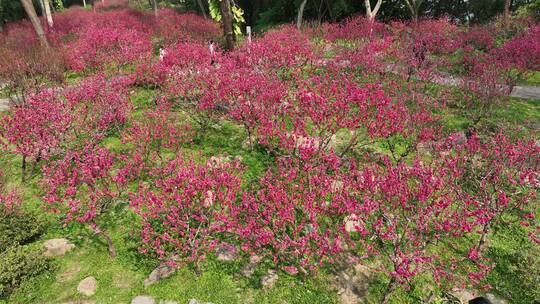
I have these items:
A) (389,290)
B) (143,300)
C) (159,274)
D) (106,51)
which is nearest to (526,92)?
(389,290)

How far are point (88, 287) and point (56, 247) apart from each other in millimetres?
1545

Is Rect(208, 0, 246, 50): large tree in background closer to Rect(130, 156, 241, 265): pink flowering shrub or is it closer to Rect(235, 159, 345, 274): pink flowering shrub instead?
Rect(235, 159, 345, 274): pink flowering shrub

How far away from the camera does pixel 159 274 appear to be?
6535 mm

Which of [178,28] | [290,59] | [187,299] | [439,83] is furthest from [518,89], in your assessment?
[178,28]

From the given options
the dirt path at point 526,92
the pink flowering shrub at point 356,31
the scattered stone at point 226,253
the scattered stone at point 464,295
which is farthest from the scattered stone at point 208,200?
the pink flowering shrub at point 356,31

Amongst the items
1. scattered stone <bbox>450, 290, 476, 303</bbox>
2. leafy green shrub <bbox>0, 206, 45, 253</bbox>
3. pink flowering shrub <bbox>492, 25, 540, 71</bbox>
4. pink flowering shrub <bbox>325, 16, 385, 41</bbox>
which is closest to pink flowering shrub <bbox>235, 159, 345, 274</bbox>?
scattered stone <bbox>450, 290, 476, 303</bbox>

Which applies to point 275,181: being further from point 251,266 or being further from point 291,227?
point 251,266

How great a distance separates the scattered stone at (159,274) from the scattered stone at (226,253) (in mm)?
985

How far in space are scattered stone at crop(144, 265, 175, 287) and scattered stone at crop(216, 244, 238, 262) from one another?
985 millimetres

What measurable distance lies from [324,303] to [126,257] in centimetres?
425

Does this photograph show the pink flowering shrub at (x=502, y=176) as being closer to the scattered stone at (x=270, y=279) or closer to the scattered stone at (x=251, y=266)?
the scattered stone at (x=270, y=279)

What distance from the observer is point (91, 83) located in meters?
12.1

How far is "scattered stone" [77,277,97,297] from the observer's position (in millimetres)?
6180

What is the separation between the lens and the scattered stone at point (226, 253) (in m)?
6.88
